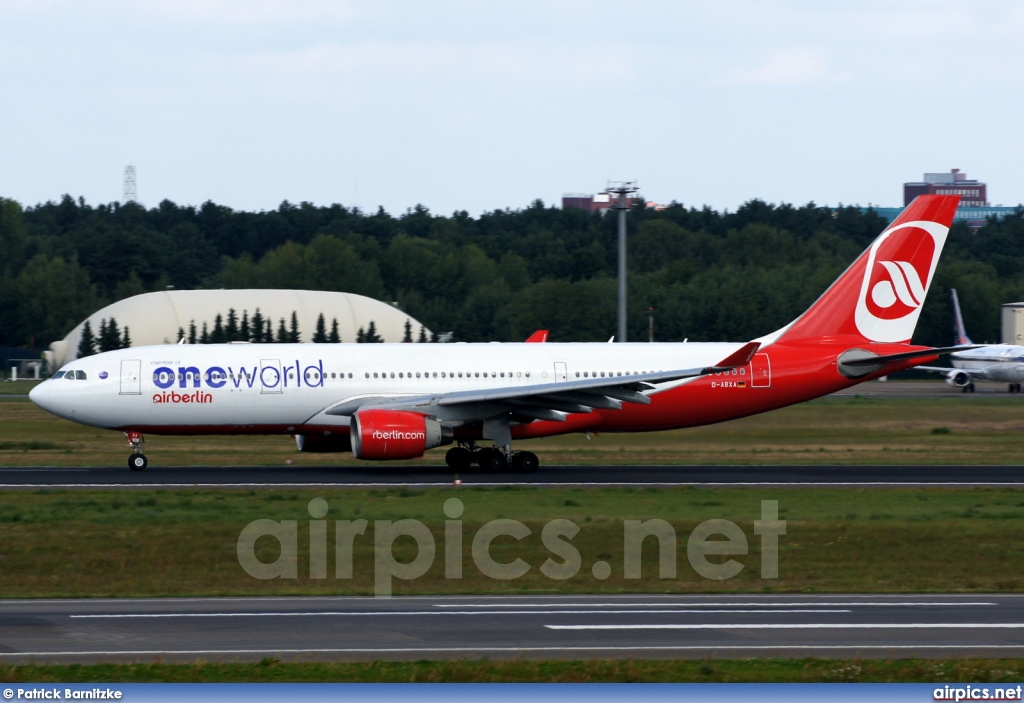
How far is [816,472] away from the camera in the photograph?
110 feet

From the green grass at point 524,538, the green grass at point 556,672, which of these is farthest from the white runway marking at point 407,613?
the green grass at point 556,672

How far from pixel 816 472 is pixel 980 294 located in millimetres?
77290

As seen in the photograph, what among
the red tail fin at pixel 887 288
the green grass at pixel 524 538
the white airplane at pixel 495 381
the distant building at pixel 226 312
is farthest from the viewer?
the distant building at pixel 226 312

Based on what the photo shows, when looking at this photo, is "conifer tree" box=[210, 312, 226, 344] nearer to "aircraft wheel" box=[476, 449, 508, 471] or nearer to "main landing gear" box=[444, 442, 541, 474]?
"main landing gear" box=[444, 442, 541, 474]

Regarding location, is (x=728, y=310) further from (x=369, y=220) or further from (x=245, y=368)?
(x=369, y=220)

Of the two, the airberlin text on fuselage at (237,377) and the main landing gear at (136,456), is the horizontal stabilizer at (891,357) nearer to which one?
the airberlin text on fuselage at (237,377)

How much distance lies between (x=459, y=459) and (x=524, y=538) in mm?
11935

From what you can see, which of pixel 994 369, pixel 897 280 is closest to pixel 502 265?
pixel 994 369

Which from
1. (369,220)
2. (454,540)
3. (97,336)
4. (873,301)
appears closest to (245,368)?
(454,540)

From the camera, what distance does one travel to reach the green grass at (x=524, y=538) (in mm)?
19234

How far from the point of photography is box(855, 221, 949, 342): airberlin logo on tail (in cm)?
3675

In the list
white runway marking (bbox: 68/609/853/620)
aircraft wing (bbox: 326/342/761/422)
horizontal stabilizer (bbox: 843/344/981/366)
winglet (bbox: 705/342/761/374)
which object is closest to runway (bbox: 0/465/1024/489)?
aircraft wing (bbox: 326/342/761/422)

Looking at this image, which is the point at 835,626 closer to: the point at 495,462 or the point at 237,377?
the point at 495,462

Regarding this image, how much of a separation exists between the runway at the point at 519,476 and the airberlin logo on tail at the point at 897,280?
4.08 m
